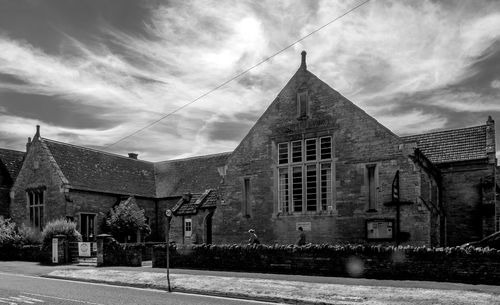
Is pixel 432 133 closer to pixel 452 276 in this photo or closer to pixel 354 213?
pixel 354 213

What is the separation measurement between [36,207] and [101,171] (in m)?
5.24

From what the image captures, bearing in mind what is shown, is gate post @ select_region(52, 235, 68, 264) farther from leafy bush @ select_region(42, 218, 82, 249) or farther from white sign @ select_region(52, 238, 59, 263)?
leafy bush @ select_region(42, 218, 82, 249)

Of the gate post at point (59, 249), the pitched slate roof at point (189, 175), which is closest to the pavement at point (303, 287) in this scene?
the gate post at point (59, 249)

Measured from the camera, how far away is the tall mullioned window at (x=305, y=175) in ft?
77.3

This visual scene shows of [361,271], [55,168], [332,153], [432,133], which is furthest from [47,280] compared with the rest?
[432,133]

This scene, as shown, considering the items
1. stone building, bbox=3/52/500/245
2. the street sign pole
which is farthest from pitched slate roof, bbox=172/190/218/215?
the street sign pole

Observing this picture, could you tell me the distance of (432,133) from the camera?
29.2 metres

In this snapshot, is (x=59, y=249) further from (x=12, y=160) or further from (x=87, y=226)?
(x=12, y=160)

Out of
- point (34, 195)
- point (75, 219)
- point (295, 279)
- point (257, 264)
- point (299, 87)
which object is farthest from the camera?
point (34, 195)

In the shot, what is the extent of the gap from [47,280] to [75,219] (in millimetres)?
14288

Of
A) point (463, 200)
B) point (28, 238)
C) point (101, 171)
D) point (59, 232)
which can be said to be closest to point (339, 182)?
point (463, 200)

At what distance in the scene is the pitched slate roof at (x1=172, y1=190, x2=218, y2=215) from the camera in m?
29.6

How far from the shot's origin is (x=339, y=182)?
23047 millimetres

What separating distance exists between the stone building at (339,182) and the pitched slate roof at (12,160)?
1586 cm
